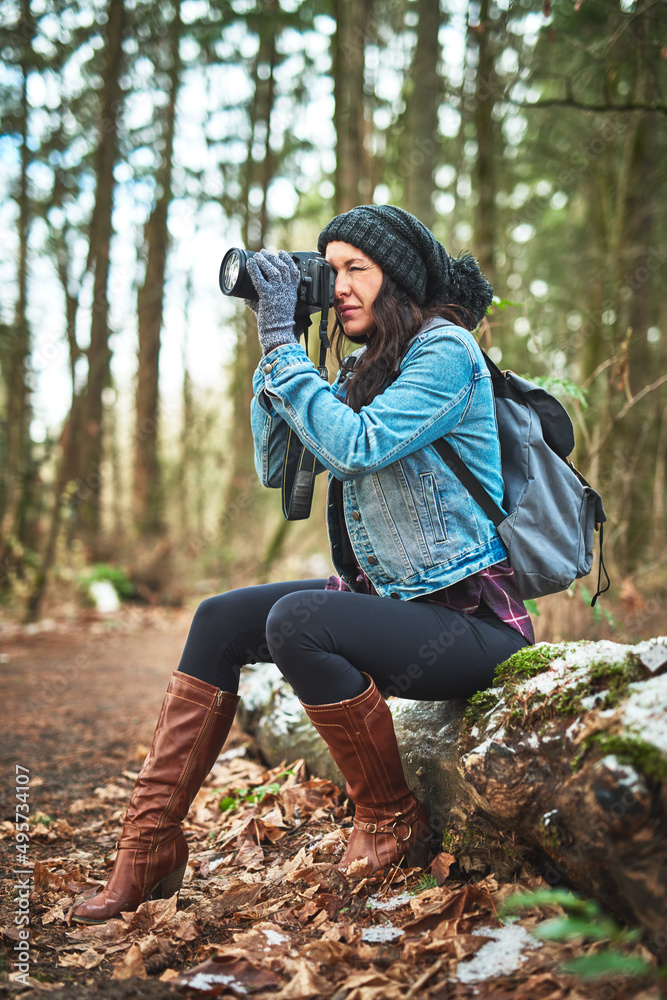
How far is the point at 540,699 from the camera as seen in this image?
1.73 m

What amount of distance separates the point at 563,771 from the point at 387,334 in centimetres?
132

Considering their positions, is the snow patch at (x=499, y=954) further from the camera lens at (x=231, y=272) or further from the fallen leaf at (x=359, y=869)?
the camera lens at (x=231, y=272)

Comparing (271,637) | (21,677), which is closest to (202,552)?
(21,677)

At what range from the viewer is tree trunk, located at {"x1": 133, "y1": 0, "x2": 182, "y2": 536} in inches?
391

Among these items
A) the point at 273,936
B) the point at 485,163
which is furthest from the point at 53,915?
the point at 485,163

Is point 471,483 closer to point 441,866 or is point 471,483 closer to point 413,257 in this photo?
point 413,257

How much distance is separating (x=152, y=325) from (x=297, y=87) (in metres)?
4.53

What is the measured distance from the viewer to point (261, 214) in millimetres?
10586

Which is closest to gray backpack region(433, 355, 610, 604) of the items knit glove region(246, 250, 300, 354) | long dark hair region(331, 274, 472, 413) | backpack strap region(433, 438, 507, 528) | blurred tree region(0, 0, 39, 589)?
backpack strap region(433, 438, 507, 528)

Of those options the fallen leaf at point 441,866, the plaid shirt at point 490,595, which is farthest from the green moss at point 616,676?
the fallen leaf at point 441,866

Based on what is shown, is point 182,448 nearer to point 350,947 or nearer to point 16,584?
point 16,584

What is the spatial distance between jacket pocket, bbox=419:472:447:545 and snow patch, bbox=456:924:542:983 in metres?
0.94

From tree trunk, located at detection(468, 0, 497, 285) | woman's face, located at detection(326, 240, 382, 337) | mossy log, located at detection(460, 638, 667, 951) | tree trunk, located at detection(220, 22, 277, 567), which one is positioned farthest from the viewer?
tree trunk, located at detection(220, 22, 277, 567)

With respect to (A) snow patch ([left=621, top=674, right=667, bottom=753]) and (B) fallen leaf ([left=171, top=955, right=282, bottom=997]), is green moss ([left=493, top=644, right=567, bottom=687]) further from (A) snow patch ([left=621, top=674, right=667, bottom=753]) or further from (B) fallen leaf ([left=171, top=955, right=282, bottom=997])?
(B) fallen leaf ([left=171, top=955, right=282, bottom=997])
